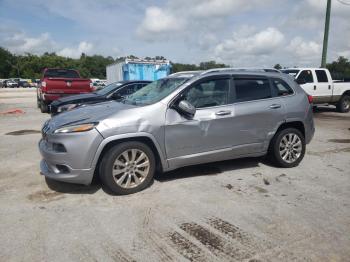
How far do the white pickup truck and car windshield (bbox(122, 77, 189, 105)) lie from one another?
8.82 m

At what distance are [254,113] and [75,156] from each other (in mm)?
2781

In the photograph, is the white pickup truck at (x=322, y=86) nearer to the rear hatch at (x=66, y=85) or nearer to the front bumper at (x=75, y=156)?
the rear hatch at (x=66, y=85)

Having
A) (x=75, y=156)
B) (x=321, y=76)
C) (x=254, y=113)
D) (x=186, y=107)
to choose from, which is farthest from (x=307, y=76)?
(x=75, y=156)

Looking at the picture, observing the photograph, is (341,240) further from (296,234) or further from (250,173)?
(250,173)

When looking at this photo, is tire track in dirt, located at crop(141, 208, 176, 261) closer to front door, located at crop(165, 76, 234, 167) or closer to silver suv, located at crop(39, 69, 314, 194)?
silver suv, located at crop(39, 69, 314, 194)

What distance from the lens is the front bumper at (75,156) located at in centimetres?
406

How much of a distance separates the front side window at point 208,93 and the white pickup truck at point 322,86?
866 centimetres

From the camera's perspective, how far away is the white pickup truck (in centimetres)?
1304

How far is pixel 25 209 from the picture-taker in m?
3.93

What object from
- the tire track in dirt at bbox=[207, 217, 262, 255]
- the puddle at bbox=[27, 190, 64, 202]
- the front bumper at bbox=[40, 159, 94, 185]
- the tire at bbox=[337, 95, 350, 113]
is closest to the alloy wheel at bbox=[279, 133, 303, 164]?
the tire track in dirt at bbox=[207, 217, 262, 255]

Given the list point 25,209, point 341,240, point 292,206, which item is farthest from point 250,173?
point 25,209

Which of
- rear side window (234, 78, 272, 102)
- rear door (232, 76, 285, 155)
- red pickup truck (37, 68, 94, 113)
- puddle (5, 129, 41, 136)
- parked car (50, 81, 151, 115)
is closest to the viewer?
rear door (232, 76, 285, 155)

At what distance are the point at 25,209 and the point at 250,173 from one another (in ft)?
11.0

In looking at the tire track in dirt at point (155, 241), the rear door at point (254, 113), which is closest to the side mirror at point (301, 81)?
the rear door at point (254, 113)
